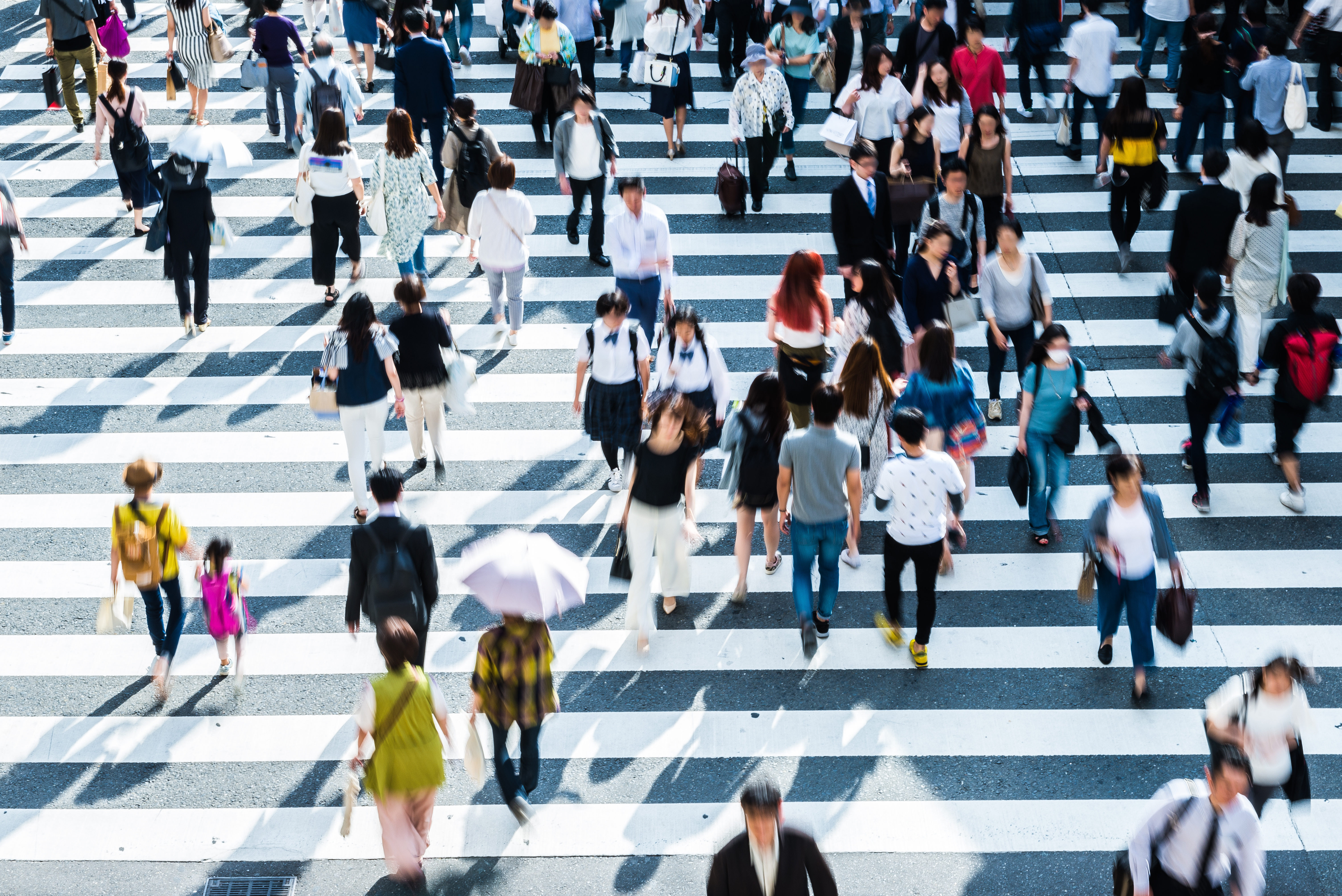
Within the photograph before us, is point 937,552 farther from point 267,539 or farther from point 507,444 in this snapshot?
point 267,539

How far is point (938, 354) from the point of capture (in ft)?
27.6

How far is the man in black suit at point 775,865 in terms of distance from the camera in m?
5.34

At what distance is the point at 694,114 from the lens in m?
15.0

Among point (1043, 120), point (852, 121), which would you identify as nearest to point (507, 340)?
point (852, 121)

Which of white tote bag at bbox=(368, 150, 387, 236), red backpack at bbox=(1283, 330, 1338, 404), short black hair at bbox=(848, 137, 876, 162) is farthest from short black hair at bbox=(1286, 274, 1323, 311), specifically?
white tote bag at bbox=(368, 150, 387, 236)

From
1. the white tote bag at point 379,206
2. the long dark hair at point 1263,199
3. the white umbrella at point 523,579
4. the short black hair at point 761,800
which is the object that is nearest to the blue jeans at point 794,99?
the white tote bag at point 379,206

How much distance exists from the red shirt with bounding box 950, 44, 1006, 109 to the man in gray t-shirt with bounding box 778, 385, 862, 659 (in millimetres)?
6042

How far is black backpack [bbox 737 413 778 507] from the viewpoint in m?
8.28

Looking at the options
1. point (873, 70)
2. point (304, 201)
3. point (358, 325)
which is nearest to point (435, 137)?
point (304, 201)

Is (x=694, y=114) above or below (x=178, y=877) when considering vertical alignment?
above

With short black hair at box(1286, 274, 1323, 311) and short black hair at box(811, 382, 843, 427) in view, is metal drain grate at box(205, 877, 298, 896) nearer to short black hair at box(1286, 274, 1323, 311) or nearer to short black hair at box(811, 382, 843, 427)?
short black hair at box(811, 382, 843, 427)

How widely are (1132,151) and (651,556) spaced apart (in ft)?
20.7

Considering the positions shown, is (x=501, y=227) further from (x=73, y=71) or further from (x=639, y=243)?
(x=73, y=71)

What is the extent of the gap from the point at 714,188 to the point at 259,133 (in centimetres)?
490
